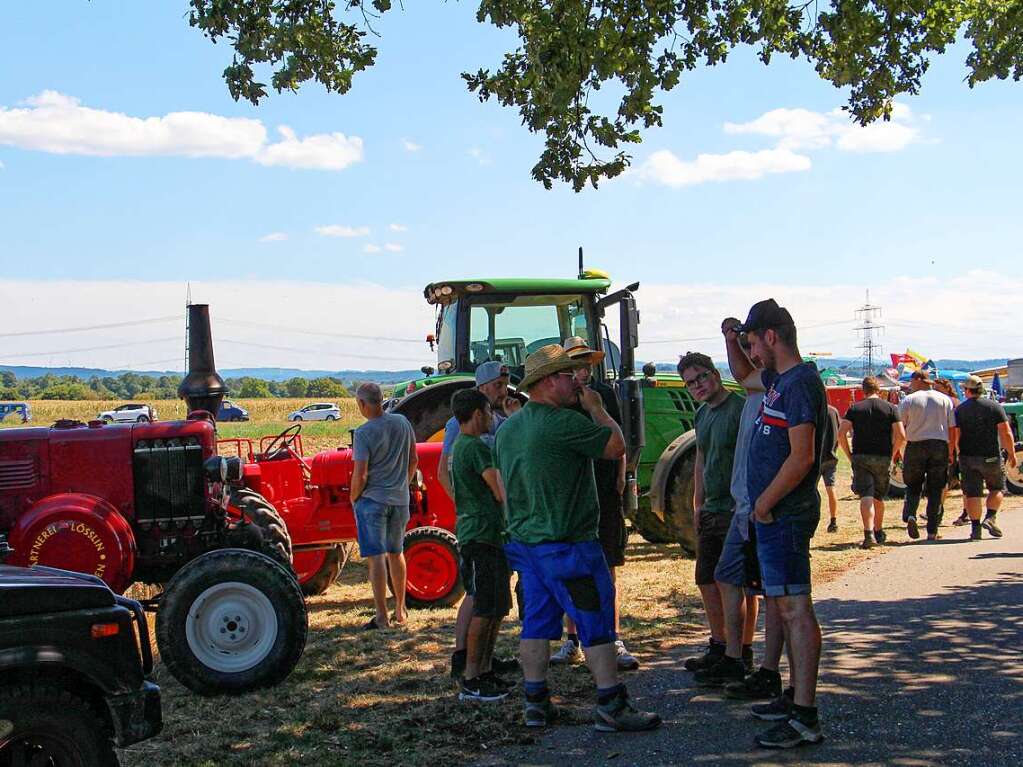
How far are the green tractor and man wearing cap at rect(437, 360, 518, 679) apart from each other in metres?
3.25

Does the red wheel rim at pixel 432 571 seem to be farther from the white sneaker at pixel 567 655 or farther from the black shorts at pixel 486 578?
the black shorts at pixel 486 578

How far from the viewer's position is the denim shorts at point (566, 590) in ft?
16.6

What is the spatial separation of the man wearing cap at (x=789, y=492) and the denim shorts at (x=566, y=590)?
2.39 ft

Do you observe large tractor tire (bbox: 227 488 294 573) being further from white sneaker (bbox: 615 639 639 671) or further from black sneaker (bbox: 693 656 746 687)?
black sneaker (bbox: 693 656 746 687)

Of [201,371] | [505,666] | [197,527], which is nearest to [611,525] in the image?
[505,666]

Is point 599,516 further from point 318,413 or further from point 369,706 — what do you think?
point 318,413

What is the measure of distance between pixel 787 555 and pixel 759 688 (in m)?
1.03

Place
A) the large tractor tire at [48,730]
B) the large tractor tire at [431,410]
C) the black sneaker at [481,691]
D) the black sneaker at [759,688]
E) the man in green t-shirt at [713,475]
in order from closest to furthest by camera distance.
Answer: the large tractor tire at [48,730], the black sneaker at [759,688], the black sneaker at [481,691], the man in green t-shirt at [713,475], the large tractor tire at [431,410]

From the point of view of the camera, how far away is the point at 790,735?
482 centimetres

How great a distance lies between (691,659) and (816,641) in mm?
1505

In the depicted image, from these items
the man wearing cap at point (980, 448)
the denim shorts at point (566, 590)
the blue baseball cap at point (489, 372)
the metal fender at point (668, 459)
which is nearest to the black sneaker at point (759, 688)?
the denim shorts at point (566, 590)

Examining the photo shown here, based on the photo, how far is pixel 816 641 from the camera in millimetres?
4879

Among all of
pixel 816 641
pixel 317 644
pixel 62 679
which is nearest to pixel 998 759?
pixel 816 641

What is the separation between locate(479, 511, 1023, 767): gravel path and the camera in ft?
15.7
